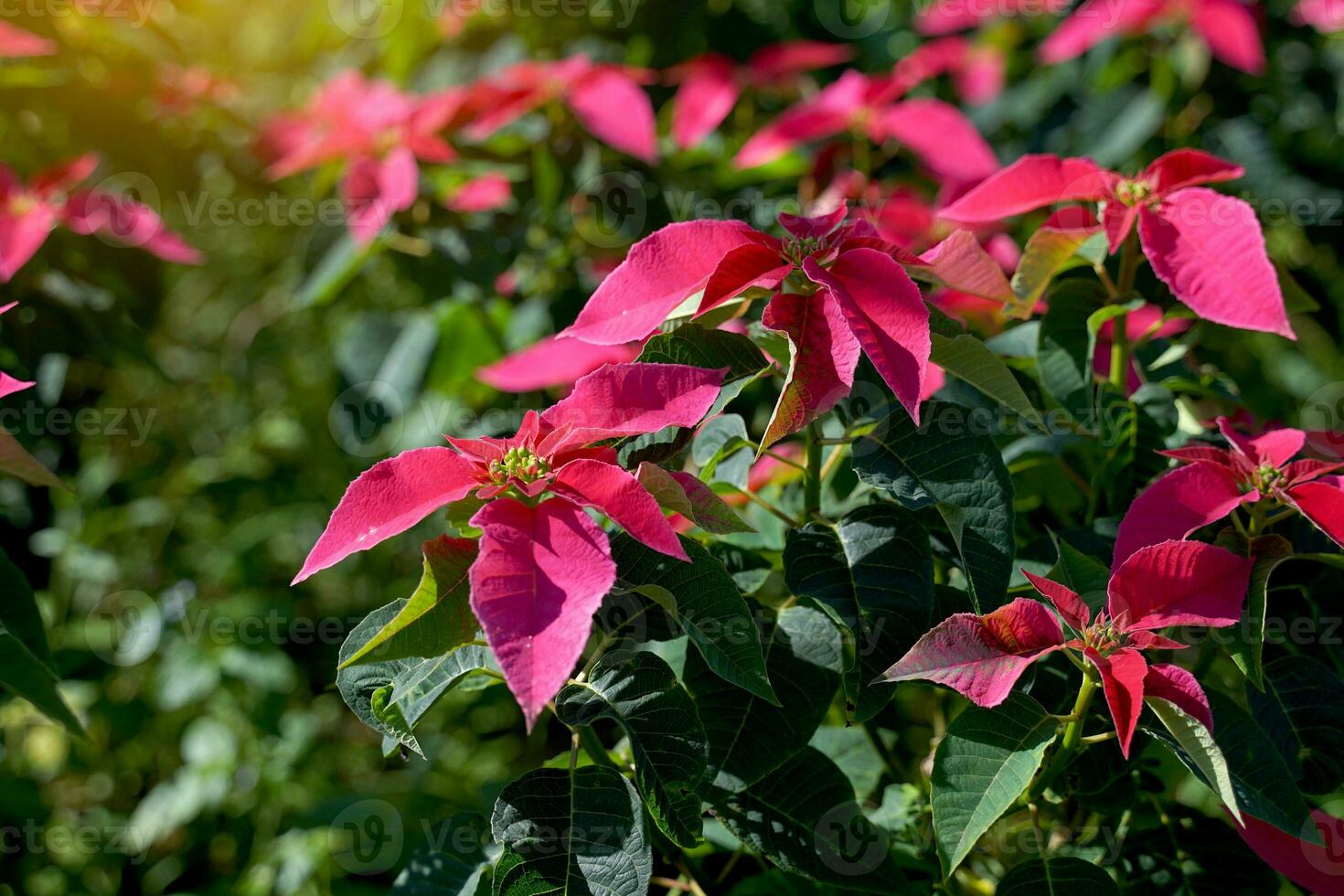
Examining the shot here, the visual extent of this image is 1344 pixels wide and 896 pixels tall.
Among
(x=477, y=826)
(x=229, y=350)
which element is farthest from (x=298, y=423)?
(x=477, y=826)

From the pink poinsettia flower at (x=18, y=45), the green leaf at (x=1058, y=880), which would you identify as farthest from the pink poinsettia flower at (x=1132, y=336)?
the pink poinsettia flower at (x=18, y=45)

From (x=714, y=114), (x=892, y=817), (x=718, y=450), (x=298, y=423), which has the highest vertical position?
(x=718, y=450)

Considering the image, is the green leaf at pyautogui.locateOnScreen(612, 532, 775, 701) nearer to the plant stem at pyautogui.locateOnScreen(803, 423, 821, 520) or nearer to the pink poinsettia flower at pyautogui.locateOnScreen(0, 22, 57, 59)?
the plant stem at pyautogui.locateOnScreen(803, 423, 821, 520)

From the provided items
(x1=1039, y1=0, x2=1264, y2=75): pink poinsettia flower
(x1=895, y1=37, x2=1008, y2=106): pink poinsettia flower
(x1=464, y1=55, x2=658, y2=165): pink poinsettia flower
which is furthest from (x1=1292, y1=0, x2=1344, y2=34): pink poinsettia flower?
(x1=464, y1=55, x2=658, y2=165): pink poinsettia flower

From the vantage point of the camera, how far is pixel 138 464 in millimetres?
1836

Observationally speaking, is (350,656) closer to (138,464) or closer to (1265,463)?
(1265,463)

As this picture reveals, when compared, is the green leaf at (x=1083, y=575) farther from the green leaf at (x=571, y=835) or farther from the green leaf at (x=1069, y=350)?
the green leaf at (x=571, y=835)

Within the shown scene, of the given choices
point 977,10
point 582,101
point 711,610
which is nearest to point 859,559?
point 711,610

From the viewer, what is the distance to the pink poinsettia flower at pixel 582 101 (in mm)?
1405

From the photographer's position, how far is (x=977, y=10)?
185 cm

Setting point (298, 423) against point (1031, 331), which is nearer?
point (1031, 331)

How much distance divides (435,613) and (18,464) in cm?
37

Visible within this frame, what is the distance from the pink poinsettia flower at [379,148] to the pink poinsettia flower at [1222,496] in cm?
90

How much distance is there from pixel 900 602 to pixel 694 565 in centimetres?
15
